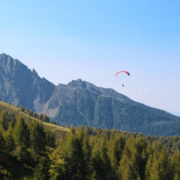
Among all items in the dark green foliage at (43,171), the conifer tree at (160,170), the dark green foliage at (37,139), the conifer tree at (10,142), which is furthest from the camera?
the dark green foliage at (37,139)

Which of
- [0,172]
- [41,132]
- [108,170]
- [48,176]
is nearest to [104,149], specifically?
[108,170]

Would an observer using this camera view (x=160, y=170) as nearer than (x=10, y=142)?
No

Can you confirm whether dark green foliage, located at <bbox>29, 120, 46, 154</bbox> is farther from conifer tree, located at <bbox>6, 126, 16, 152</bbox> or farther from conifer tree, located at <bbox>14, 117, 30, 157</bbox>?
conifer tree, located at <bbox>6, 126, 16, 152</bbox>

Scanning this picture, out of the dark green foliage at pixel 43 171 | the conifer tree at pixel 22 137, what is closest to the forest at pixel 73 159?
the conifer tree at pixel 22 137

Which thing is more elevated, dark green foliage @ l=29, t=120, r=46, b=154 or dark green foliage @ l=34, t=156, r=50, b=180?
dark green foliage @ l=29, t=120, r=46, b=154

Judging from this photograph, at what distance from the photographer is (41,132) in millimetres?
81875

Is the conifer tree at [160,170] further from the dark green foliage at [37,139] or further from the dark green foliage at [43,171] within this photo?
the dark green foliage at [37,139]

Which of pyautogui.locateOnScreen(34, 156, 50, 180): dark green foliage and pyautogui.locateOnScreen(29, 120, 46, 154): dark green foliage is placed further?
pyautogui.locateOnScreen(29, 120, 46, 154): dark green foliage

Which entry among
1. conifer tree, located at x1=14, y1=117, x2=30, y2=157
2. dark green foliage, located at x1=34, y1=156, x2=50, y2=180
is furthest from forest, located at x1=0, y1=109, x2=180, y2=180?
dark green foliage, located at x1=34, y1=156, x2=50, y2=180

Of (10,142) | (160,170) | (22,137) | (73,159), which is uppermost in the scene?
(22,137)

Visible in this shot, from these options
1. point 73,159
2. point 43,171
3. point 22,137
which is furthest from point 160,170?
point 22,137

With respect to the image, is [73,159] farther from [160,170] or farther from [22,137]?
[160,170]

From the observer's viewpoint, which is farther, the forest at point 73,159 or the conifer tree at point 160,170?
the conifer tree at point 160,170

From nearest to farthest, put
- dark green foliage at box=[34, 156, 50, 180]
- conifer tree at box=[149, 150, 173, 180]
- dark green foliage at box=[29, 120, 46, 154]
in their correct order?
dark green foliage at box=[34, 156, 50, 180] < conifer tree at box=[149, 150, 173, 180] < dark green foliage at box=[29, 120, 46, 154]
